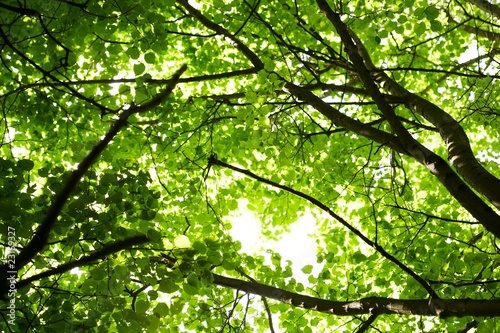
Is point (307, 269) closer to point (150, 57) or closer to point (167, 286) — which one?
point (167, 286)

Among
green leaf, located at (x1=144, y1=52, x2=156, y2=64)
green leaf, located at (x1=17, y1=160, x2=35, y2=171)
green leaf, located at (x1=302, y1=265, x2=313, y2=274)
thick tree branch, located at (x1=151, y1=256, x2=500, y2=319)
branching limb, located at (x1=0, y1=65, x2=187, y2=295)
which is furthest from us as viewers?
green leaf, located at (x1=302, y1=265, x2=313, y2=274)

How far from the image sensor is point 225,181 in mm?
6348

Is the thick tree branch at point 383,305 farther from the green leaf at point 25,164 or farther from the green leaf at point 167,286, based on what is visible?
the green leaf at point 25,164

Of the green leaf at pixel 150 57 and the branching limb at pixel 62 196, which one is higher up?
the green leaf at pixel 150 57

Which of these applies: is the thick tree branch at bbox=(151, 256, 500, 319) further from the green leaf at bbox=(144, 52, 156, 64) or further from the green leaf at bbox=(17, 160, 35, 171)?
the green leaf at bbox=(144, 52, 156, 64)

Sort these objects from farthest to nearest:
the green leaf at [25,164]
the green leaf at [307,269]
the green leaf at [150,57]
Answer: the green leaf at [307,269] < the green leaf at [150,57] < the green leaf at [25,164]

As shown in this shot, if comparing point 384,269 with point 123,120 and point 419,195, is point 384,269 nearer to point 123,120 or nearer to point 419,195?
point 419,195

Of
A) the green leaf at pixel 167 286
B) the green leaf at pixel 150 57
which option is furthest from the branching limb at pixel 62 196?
the green leaf at pixel 150 57

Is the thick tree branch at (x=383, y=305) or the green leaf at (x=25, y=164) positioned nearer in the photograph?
the thick tree branch at (x=383, y=305)

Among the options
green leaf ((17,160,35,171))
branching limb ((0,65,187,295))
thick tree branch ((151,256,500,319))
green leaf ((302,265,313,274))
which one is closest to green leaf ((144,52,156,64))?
green leaf ((17,160,35,171))

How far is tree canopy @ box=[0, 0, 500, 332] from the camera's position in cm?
250

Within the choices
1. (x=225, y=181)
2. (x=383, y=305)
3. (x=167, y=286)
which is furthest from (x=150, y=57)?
(x=225, y=181)

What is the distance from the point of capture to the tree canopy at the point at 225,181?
98.5 inches

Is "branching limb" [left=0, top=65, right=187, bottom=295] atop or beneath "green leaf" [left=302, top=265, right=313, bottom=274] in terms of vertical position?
beneath
